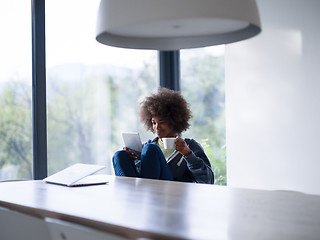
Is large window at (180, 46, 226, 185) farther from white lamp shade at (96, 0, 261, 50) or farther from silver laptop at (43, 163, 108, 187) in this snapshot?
white lamp shade at (96, 0, 261, 50)

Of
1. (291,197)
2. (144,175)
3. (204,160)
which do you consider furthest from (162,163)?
(291,197)

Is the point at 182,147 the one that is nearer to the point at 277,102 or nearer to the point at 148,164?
the point at 148,164

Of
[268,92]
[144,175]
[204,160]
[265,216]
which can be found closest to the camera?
[265,216]

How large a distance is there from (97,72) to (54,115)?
636 mm

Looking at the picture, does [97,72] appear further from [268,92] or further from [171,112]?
[268,92]

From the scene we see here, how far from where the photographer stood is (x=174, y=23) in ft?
4.66

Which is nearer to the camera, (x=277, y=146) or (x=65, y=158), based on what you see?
(x=277, y=146)

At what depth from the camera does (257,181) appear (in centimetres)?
310

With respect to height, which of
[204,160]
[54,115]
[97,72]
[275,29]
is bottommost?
[204,160]

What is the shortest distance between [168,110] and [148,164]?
846mm

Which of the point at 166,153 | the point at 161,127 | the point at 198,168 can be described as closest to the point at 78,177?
the point at 198,168

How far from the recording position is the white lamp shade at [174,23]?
115 centimetres

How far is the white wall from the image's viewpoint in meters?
2.77

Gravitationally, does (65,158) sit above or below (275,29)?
below
